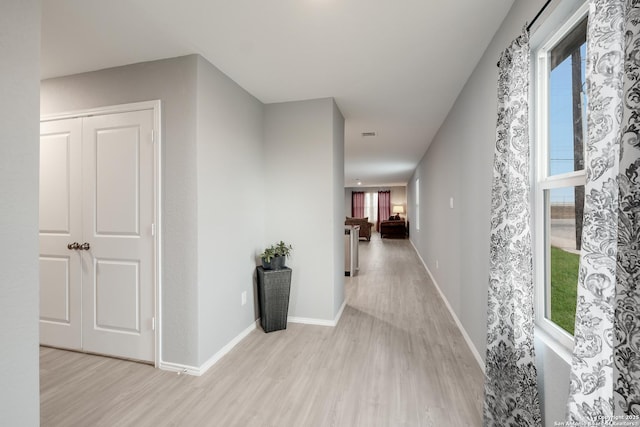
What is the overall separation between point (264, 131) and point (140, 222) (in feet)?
5.49

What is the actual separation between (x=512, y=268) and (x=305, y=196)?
217 centimetres

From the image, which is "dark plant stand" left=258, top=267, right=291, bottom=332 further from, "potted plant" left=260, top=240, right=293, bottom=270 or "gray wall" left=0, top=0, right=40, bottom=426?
"gray wall" left=0, top=0, right=40, bottom=426

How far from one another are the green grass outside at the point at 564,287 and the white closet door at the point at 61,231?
3.48m

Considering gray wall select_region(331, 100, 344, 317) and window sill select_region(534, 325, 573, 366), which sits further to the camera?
gray wall select_region(331, 100, 344, 317)

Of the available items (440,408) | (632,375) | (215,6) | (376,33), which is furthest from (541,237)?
(215,6)

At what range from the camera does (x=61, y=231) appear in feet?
8.46

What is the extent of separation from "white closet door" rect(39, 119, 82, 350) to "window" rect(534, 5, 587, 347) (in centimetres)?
344

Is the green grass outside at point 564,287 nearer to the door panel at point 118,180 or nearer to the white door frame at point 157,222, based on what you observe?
the white door frame at point 157,222

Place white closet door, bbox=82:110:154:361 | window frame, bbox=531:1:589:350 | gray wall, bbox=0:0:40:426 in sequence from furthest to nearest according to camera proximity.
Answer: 1. white closet door, bbox=82:110:154:361
2. window frame, bbox=531:1:589:350
3. gray wall, bbox=0:0:40:426

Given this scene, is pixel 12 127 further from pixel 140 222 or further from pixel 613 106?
pixel 613 106

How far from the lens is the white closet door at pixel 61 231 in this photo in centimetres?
254

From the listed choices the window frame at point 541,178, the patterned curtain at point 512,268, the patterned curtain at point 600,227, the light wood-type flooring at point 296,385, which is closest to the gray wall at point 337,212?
the light wood-type flooring at point 296,385

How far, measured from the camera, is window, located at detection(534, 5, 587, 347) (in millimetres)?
1293

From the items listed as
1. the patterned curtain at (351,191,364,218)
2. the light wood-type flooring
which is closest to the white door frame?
the light wood-type flooring
